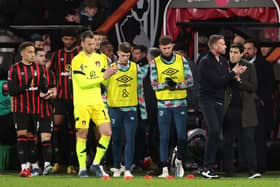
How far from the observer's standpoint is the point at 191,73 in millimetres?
20641

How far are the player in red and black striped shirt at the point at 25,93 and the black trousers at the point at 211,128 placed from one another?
247 cm

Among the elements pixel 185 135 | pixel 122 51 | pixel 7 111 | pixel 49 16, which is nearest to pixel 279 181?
pixel 185 135

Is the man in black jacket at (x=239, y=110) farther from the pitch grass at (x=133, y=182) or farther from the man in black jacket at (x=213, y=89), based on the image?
the pitch grass at (x=133, y=182)

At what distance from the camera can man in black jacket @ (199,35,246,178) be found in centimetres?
1997

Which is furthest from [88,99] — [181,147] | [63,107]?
[181,147]

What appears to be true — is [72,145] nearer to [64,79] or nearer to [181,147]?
[64,79]

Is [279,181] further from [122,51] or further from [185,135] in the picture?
[122,51]

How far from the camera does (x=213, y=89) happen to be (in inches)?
789

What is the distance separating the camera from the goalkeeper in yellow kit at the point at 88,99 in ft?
66.1

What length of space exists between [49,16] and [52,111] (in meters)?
3.32

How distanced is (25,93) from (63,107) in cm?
96

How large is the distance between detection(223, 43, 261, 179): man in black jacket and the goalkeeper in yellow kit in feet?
5.75

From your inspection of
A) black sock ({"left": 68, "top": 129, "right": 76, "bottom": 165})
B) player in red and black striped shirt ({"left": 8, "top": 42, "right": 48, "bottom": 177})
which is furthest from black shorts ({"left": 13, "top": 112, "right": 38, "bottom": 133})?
black sock ({"left": 68, "top": 129, "right": 76, "bottom": 165})

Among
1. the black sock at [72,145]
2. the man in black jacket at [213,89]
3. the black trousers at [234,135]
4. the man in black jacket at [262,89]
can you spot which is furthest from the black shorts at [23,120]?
the man in black jacket at [262,89]
